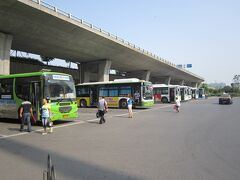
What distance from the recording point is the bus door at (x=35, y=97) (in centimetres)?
1391

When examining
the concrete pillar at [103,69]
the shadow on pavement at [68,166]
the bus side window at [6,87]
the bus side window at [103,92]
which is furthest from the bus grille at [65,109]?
the concrete pillar at [103,69]

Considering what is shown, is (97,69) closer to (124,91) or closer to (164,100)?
(164,100)

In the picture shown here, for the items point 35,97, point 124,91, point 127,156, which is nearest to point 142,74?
point 124,91

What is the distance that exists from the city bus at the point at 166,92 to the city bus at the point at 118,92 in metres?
12.5

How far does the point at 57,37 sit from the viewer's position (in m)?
31.4

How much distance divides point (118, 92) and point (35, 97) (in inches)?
571

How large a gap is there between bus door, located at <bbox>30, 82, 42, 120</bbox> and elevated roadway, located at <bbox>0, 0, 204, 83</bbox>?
1129cm

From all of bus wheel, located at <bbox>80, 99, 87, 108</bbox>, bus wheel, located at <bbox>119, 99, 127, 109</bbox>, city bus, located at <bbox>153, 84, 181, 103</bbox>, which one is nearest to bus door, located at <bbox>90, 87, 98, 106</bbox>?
bus wheel, located at <bbox>80, 99, 87, 108</bbox>

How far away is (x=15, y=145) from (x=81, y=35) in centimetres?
2529

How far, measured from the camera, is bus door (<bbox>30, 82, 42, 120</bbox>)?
1391cm

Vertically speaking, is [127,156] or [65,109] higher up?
[65,109]

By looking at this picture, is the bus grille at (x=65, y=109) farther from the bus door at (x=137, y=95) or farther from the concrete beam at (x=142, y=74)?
the concrete beam at (x=142, y=74)

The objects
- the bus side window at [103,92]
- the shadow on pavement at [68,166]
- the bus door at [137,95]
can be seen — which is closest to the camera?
the shadow on pavement at [68,166]

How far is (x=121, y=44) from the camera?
4003 cm
